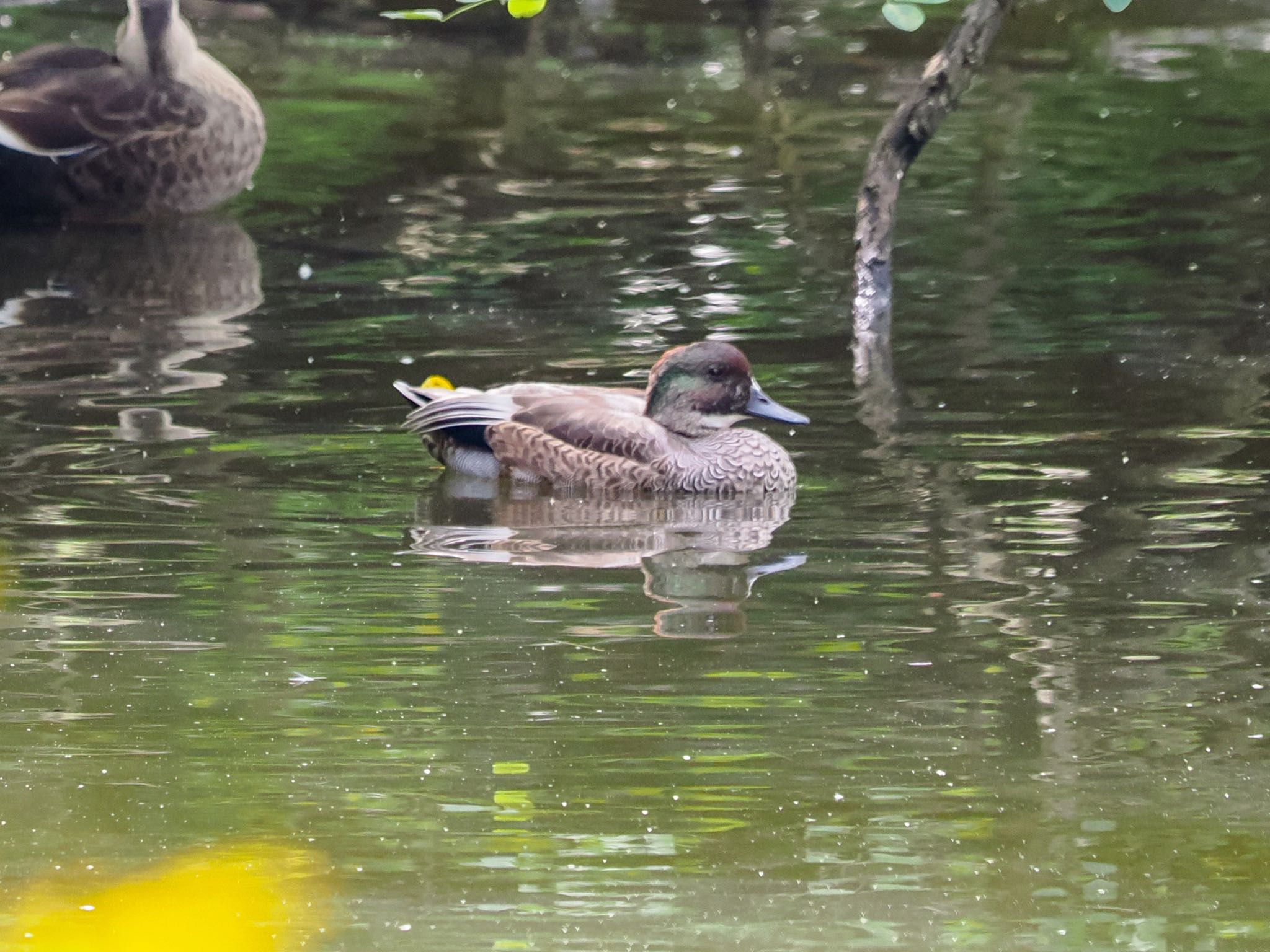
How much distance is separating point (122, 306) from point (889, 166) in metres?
3.56

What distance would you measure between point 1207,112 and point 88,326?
277 inches

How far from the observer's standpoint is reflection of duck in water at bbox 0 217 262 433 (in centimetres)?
986

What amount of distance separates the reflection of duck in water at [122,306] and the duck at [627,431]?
1146 mm

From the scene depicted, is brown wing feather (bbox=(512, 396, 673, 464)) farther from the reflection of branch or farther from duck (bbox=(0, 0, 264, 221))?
duck (bbox=(0, 0, 264, 221))

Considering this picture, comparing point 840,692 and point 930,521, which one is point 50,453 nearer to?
point 930,521

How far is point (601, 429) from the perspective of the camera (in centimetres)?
866

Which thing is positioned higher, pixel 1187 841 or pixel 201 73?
pixel 201 73

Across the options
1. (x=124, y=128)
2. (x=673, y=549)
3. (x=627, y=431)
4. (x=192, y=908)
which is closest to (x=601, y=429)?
(x=627, y=431)

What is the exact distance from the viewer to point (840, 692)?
6156 millimetres

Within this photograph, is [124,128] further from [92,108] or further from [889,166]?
[889,166]

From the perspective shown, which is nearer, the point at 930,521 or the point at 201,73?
the point at 930,521

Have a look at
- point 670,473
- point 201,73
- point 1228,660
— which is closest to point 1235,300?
point 670,473

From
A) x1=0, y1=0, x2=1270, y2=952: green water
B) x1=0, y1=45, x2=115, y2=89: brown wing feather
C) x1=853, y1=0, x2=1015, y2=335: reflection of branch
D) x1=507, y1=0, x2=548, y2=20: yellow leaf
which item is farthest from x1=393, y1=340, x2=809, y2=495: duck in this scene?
x1=0, y1=45, x2=115, y2=89: brown wing feather

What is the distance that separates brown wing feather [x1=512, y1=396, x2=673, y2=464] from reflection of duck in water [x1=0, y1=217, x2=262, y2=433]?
4.60ft
